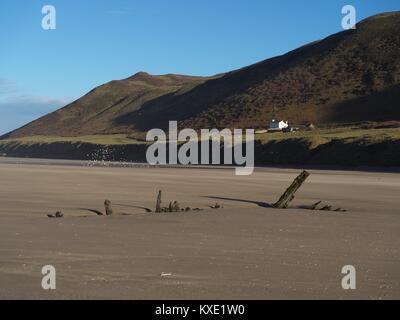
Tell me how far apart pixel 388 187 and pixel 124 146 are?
172 feet

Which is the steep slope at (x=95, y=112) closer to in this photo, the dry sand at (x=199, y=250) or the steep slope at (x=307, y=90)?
the steep slope at (x=307, y=90)

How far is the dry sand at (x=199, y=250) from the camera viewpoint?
6781 mm

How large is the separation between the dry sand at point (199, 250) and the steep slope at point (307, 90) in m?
71.9

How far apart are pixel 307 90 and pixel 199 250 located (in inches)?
3876

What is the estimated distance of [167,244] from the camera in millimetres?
9836

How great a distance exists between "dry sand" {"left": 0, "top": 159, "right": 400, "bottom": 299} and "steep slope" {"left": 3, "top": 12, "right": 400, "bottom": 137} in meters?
71.9

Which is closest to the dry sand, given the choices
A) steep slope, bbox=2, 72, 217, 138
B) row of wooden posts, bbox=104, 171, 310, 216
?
row of wooden posts, bbox=104, 171, 310, 216

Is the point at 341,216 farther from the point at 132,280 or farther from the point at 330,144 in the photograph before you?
the point at 330,144

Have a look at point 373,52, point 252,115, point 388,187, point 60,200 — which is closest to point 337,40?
point 373,52

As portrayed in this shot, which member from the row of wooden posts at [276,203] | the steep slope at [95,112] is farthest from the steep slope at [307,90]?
the row of wooden posts at [276,203]

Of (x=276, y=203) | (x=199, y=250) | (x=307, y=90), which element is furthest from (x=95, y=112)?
(x=199, y=250)

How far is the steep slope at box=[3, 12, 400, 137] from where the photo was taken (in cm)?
9351
